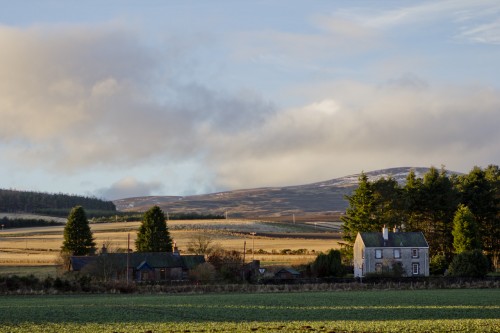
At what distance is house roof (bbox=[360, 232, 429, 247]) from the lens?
102269 mm

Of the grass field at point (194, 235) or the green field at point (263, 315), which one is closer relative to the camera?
the green field at point (263, 315)

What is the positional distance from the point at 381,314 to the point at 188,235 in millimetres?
104855

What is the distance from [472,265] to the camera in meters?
89.1

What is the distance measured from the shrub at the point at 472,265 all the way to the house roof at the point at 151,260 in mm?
31175

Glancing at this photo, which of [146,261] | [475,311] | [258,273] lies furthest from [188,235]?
[475,311]

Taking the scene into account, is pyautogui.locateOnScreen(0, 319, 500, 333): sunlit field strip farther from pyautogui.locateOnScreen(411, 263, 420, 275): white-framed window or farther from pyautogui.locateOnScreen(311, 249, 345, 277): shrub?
pyautogui.locateOnScreen(411, 263, 420, 275): white-framed window

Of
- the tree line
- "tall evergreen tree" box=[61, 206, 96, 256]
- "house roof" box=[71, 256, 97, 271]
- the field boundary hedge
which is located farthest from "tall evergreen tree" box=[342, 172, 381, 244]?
"tall evergreen tree" box=[61, 206, 96, 256]

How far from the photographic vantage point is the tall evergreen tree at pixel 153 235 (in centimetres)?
10732

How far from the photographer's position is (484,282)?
82562mm

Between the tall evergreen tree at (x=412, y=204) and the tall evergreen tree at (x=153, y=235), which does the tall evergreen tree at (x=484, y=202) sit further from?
the tall evergreen tree at (x=153, y=235)

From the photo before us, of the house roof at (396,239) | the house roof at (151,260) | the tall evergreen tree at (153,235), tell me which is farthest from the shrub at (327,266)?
the tall evergreen tree at (153,235)

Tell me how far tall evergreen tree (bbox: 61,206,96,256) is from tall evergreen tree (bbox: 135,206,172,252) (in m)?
6.51

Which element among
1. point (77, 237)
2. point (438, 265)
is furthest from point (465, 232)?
point (77, 237)

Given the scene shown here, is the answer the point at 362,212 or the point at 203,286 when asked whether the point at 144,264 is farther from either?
the point at 362,212
